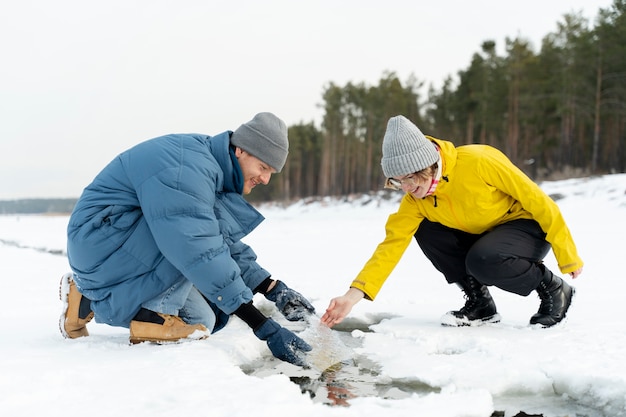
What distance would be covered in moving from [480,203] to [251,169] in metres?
1.17

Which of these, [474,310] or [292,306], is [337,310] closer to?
[292,306]

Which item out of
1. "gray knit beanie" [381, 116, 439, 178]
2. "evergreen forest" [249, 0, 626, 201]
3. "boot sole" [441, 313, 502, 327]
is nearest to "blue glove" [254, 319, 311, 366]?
"gray knit beanie" [381, 116, 439, 178]

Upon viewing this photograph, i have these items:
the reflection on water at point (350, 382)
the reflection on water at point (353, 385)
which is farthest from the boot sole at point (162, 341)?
the reflection on water at point (353, 385)

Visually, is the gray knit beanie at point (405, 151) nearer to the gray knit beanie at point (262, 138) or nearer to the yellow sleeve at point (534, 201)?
the yellow sleeve at point (534, 201)

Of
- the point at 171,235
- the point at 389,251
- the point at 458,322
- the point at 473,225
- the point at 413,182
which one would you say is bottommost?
the point at 458,322

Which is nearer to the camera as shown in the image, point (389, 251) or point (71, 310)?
point (71, 310)

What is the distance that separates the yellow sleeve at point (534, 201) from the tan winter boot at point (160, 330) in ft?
5.32

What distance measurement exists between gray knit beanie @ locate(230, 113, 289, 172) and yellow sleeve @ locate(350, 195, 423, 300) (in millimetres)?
748

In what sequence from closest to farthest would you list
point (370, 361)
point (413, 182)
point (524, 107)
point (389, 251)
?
point (370, 361), point (413, 182), point (389, 251), point (524, 107)

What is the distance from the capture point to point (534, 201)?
258cm

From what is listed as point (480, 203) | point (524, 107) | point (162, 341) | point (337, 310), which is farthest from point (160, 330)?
point (524, 107)

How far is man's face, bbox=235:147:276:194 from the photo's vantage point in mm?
2312

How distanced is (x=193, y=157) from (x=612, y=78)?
24976 mm

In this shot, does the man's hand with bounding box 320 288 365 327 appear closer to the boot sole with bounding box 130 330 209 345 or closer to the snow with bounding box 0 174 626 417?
the snow with bounding box 0 174 626 417
